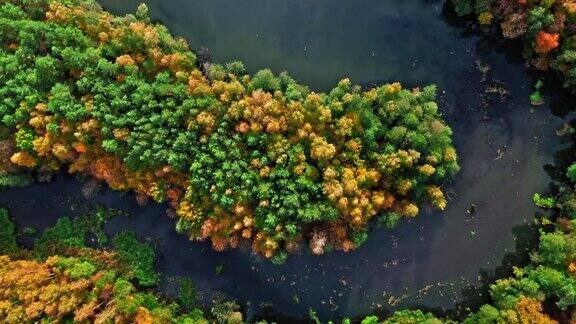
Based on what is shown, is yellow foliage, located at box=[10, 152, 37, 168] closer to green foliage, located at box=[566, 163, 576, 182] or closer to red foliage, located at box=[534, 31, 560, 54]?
red foliage, located at box=[534, 31, 560, 54]

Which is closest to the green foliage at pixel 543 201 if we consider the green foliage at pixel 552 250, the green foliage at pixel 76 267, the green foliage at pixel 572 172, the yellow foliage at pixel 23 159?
the green foliage at pixel 572 172

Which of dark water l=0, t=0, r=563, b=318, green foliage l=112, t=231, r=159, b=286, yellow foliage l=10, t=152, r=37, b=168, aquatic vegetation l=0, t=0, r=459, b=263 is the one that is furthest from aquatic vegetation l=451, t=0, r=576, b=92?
yellow foliage l=10, t=152, r=37, b=168

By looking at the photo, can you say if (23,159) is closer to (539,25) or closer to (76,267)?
(76,267)

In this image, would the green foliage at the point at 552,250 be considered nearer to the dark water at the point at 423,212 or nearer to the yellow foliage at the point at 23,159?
the dark water at the point at 423,212

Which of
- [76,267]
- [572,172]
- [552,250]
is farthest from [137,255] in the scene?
[572,172]

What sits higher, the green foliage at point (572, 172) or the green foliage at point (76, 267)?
the green foliage at point (572, 172)

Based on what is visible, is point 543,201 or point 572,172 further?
point 543,201

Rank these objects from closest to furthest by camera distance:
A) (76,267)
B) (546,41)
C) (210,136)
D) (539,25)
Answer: (210,136) → (539,25) → (546,41) → (76,267)

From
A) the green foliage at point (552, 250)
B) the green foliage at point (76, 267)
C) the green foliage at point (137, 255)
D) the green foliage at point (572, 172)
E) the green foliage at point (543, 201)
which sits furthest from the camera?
the green foliage at point (543, 201)
